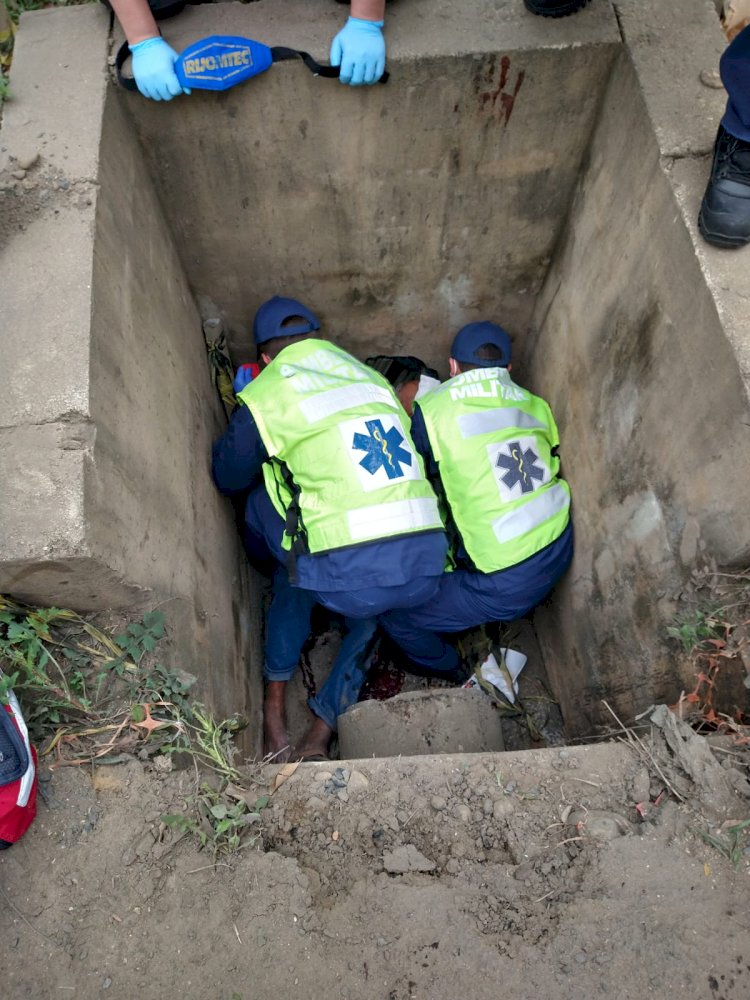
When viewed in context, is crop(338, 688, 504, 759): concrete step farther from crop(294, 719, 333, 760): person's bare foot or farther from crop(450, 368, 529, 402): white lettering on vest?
crop(450, 368, 529, 402): white lettering on vest

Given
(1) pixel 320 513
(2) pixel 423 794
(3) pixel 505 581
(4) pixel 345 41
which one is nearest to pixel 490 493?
(3) pixel 505 581

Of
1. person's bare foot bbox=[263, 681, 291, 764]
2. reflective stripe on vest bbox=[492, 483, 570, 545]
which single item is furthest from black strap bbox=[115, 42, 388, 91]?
person's bare foot bbox=[263, 681, 291, 764]

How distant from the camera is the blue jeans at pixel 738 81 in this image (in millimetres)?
1996

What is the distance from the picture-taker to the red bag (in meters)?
1.58

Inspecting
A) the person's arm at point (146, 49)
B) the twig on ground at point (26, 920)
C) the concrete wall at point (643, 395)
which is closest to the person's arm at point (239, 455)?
the person's arm at point (146, 49)

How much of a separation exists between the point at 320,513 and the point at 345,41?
1737mm

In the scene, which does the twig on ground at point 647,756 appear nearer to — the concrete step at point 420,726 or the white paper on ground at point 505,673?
Result: the concrete step at point 420,726

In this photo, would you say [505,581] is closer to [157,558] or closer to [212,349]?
[157,558]

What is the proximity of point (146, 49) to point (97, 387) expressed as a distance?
4.39 ft

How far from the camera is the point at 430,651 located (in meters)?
3.30

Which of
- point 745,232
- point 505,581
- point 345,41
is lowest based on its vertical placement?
point 505,581

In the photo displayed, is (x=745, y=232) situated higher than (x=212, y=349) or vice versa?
(x=745, y=232)

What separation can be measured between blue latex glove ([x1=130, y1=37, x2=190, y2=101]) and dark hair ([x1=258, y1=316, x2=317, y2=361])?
1.08 meters

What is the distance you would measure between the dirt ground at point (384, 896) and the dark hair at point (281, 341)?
6.46 ft
